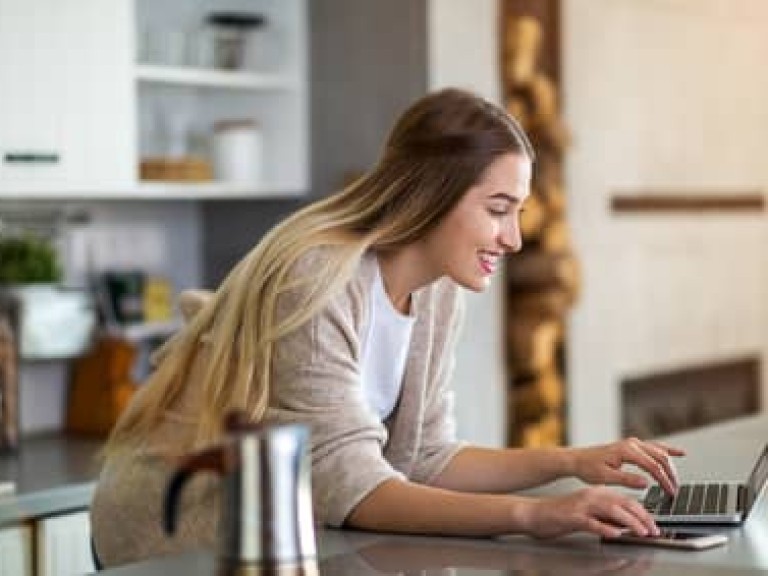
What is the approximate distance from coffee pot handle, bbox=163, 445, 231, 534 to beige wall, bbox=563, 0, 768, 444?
10.7 ft

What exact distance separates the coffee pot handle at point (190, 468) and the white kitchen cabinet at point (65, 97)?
2.23 meters

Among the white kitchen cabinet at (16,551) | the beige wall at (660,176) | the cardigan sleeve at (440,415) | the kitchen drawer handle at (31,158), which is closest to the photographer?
the cardigan sleeve at (440,415)

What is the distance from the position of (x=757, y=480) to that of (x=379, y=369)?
596mm

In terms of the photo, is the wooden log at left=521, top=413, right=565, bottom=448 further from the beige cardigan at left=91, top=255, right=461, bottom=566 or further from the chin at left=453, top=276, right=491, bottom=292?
the chin at left=453, top=276, right=491, bottom=292

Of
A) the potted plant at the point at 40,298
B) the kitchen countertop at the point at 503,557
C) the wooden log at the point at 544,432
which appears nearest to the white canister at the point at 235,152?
the potted plant at the point at 40,298

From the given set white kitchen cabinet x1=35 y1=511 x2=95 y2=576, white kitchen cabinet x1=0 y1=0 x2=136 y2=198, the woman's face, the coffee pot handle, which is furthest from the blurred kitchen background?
the coffee pot handle

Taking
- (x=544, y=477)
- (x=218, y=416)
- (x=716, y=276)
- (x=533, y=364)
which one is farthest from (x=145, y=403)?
(x=716, y=276)

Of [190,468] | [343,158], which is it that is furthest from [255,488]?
[343,158]

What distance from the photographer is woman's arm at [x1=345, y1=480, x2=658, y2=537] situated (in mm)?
2066

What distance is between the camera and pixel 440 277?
7.87 feet

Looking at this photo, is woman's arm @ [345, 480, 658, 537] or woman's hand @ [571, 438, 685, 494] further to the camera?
woman's hand @ [571, 438, 685, 494]

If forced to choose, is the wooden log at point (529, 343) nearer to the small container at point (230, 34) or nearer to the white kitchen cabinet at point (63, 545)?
the small container at point (230, 34)

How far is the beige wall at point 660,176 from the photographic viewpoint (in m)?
4.70

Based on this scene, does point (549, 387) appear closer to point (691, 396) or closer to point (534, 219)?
point (534, 219)
